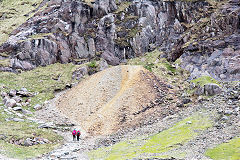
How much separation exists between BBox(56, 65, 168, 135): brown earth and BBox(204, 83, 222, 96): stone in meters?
7.47

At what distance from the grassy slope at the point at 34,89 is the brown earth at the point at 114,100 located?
618cm

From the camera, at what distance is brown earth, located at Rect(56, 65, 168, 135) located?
113ft

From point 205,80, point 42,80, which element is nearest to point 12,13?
point 42,80

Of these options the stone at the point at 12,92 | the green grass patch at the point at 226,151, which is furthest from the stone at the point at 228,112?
the stone at the point at 12,92

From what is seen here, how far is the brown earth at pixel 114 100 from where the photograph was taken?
3444 centimetres

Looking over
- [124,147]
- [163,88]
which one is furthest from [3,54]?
[124,147]

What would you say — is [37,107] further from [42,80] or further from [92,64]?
[92,64]

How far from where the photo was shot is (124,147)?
74.9 feet

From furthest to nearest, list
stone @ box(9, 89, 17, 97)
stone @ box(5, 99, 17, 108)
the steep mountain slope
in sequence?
stone @ box(9, 89, 17, 97)
stone @ box(5, 99, 17, 108)
the steep mountain slope

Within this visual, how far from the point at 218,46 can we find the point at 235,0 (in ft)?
59.6

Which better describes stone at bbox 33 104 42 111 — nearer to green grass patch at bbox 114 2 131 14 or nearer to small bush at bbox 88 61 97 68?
small bush at bbox 88 61 97 68

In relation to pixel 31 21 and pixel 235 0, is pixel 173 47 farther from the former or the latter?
pixel 31 21

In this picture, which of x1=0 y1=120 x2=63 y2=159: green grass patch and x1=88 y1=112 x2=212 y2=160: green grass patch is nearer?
x1=88 y1=112 x2=212 y2=160: green grass patch

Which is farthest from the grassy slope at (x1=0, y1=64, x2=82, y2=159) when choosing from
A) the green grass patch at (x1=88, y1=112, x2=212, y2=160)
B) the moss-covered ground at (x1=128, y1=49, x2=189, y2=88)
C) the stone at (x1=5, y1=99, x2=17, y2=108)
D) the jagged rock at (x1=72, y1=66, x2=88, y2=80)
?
the moss-covered ground at (x1=128, y1=49, x2=189, y2=88)
